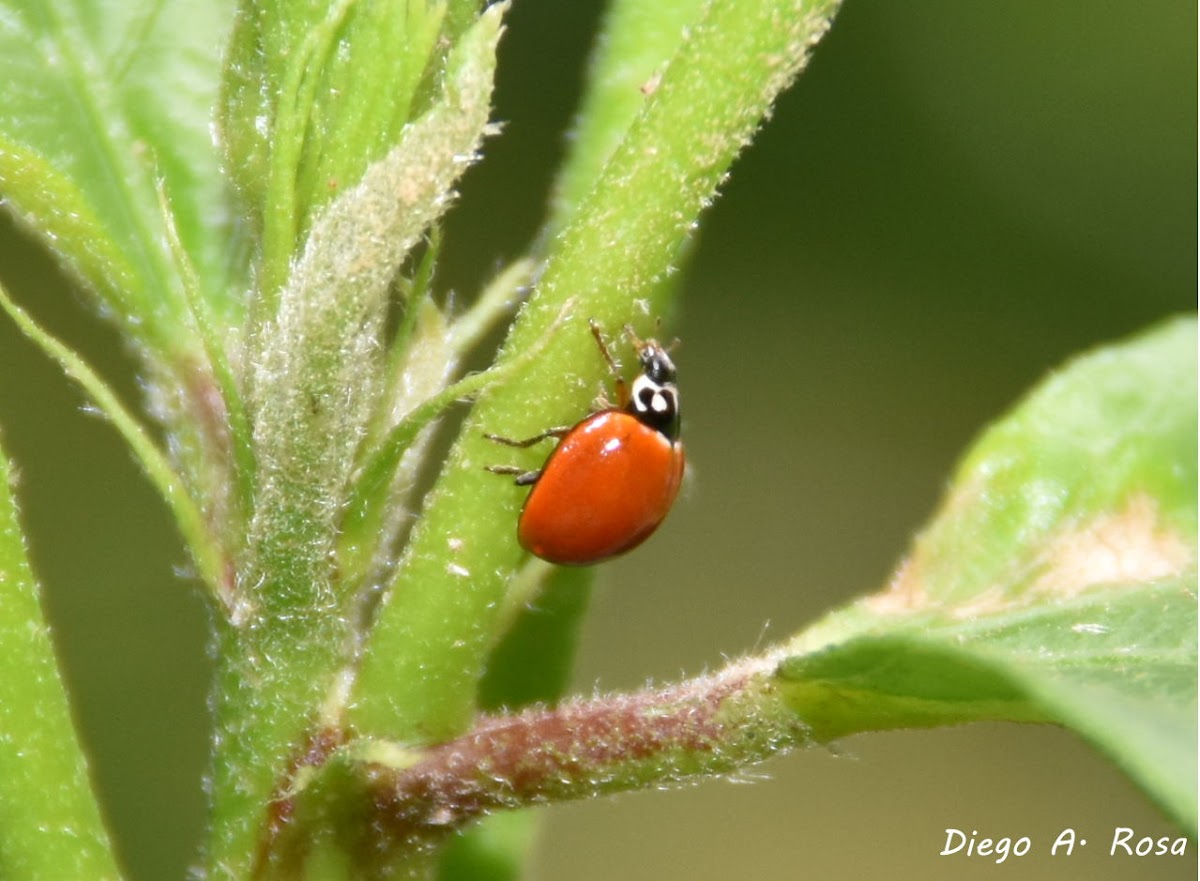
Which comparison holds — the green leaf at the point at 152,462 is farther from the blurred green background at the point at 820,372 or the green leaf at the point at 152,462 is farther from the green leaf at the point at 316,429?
the blurred green background at the point at 820,372

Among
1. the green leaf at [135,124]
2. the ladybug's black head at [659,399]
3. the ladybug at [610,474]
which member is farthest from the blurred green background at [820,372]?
the green leaf at [135,124]

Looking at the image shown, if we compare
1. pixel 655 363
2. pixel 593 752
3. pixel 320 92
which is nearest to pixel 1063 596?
pixel 593 752

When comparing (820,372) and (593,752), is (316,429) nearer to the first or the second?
(593,752)

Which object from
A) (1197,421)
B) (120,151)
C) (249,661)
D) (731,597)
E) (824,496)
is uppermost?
(824,496)

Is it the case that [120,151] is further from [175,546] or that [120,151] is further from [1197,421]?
[175,546]

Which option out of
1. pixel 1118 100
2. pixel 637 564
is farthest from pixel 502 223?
pixel 1118 100

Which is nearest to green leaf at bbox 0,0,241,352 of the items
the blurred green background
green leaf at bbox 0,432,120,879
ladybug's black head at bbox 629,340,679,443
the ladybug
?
green leaf at bbox 0,432,120,879
